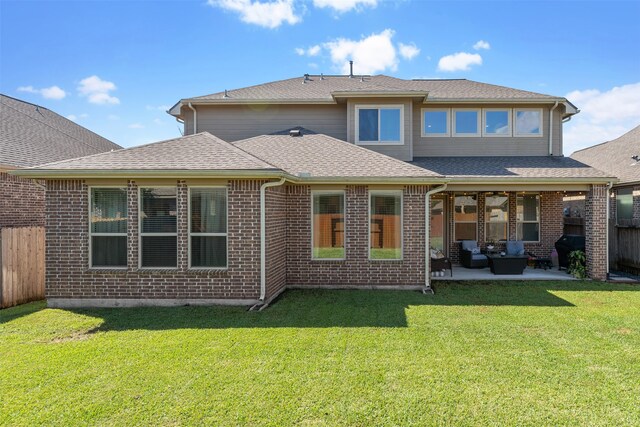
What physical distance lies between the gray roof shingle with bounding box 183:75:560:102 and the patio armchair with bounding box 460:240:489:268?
4839 millimetres

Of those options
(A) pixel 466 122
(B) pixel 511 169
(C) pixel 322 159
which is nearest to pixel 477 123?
(A) pixel 466 122

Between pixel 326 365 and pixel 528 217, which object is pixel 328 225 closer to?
pixel 326 365

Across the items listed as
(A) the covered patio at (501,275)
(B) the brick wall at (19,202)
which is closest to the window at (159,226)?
(B) the brick wall at (19,202)

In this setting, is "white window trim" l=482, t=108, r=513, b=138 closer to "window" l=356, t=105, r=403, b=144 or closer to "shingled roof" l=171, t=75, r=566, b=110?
"shingled roof" l=171, t=75, r=566, b=110

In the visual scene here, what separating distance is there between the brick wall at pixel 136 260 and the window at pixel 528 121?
31.6 ft

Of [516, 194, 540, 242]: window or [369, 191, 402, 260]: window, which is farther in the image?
[516, 194, 540, 242]: window

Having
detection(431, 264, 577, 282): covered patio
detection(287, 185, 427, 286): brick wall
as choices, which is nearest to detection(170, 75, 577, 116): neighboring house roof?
detection(287, 185, 427, 286): brick wall

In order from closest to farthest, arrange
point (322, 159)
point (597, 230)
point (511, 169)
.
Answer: point (322, 159) → point (597, 230) → point (511, 169)

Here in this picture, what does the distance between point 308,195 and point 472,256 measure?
623cm

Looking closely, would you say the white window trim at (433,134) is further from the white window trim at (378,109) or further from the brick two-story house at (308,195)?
the white window trim at (378,109)

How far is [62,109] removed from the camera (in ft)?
57.8

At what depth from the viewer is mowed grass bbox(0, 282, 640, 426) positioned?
3.56 m

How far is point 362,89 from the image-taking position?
11383mm

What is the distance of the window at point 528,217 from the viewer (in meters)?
12.8
